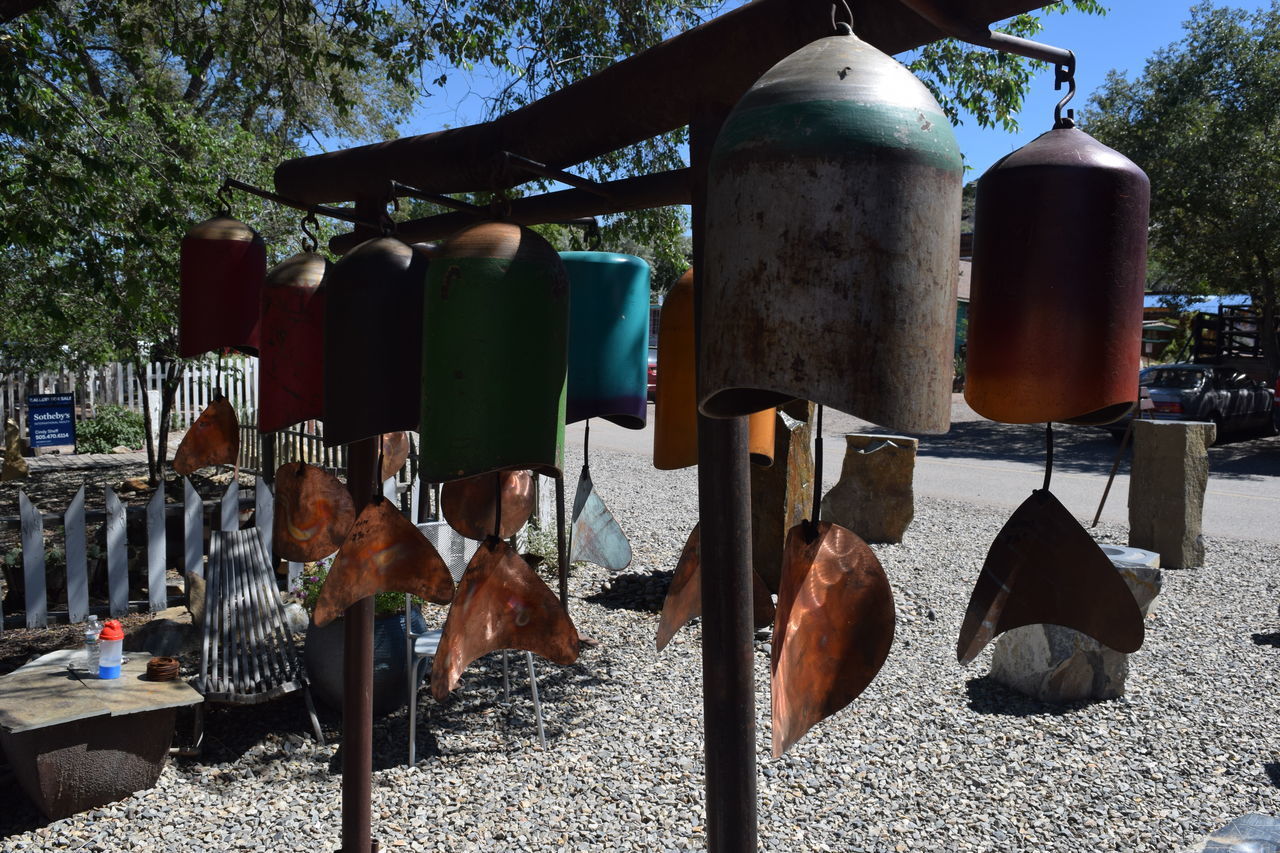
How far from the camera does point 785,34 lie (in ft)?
3.51

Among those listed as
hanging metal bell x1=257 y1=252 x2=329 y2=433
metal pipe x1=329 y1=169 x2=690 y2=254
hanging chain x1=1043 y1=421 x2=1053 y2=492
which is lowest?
hanging chain x1=1043 y1=421 x2=1053 y2=492

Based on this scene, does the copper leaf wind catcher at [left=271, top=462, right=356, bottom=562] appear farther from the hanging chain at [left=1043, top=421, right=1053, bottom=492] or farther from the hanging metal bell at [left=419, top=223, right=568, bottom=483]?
the hanging chain at [left=1043, top=421, right=1053, bottom=492]

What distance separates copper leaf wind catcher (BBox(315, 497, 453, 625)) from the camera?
135 centimetres

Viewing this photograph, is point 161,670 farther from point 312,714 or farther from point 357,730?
point 357,730

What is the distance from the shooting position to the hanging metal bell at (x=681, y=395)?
1.49 meters

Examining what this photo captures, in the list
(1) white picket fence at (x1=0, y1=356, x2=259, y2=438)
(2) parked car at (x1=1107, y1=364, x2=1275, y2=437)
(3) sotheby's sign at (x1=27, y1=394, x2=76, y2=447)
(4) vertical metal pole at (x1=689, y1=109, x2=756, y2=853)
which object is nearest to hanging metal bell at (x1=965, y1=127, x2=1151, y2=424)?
(4) vertical metal pole at (x1=689, y1=109, x2=756, y2=853)

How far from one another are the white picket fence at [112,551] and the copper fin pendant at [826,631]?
4735 millimetres

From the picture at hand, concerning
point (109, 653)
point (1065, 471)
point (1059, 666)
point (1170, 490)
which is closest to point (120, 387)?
point (109, 653)

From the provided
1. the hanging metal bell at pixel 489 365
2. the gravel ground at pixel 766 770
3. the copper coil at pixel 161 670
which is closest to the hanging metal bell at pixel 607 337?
the hanging metal bell at pixel 489 365

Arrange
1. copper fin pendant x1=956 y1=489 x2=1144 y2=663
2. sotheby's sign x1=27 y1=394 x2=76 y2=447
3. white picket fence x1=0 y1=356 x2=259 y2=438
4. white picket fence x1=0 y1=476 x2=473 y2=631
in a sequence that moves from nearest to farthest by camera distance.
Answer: copper fin pendant x1=956 y1=489 x2=1144 y2=663, white picket fence x1=0 y1=476 x2=473 y2=631, sotheby's sign x1=27 y1=394 x2=76 y2=447, white picket fence x1=0 y1=356 x2=259 y2=438

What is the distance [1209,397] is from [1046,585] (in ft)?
52.8

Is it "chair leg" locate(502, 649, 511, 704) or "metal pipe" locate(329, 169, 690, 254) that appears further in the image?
"chair leg" locate(502, 649, 511, 704)

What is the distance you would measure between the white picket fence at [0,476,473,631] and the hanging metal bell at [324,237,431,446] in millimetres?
4147

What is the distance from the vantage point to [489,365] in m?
1.09
